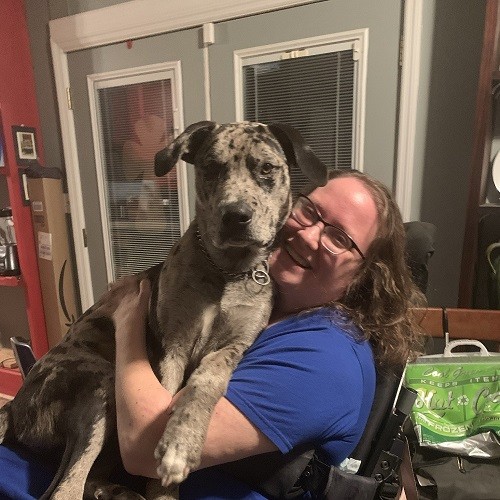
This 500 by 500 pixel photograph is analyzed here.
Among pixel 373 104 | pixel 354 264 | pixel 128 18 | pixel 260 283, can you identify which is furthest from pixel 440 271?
pixel 128 18

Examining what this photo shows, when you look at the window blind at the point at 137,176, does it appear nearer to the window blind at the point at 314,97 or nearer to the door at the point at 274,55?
the door at the point at 274,55

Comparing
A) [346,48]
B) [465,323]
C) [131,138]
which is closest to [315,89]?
[346,48]

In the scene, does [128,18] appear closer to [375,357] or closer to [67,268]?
[67,268]

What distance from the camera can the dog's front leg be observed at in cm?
92

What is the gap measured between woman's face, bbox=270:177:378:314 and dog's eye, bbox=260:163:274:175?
0.15 meters

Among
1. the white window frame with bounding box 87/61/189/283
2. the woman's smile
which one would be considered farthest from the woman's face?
the white window frame with bounding box 87/61/189/283

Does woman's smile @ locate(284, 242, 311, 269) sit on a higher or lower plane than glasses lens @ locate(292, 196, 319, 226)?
lower

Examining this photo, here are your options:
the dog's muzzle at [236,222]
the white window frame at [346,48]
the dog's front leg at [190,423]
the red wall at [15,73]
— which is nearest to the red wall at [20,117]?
the red wall at [15,73]

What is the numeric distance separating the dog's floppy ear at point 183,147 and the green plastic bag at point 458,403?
1190mm

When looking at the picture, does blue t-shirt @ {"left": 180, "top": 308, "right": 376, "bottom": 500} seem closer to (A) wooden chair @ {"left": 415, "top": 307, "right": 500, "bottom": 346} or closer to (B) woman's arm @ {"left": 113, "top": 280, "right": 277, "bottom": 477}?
(B) woman's arm @ {"left": 113, "top": 280, "right": 277, "bottom": 477}

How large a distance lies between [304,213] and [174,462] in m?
0.76

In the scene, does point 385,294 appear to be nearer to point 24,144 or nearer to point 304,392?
point 304,392

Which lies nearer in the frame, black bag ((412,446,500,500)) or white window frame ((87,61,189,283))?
black bag ((412,446,500,500))

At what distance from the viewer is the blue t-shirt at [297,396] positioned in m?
0.96
